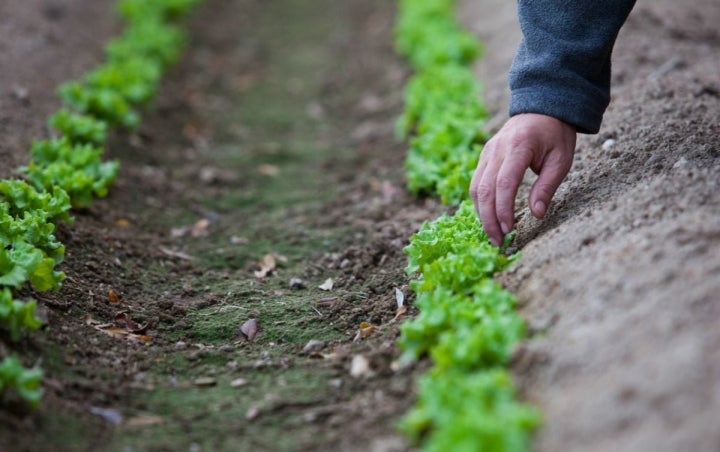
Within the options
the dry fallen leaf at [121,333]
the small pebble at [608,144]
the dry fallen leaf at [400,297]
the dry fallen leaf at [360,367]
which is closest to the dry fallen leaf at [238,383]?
the dry fallen leaf at [360,367]

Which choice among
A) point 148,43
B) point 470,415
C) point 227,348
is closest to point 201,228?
point 227,348

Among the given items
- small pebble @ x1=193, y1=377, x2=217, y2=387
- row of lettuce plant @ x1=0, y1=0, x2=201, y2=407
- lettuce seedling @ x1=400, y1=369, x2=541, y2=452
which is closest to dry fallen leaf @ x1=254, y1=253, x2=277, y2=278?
row of lettuce plant @ x1=0, y1=0, x2=201, y2=407

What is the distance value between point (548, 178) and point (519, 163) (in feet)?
0.67

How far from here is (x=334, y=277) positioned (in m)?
4.42

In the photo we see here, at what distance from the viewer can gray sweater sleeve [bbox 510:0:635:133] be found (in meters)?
→ 3.24

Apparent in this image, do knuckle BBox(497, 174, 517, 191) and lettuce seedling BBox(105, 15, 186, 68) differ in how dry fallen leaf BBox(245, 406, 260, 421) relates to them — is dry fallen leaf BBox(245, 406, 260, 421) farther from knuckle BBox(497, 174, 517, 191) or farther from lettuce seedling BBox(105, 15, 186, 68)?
lettuce seedling BBox(105, 15, 186, 68)

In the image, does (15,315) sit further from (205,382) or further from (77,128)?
(77,128)

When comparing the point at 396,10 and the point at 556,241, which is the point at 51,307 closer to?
the point at 556,241

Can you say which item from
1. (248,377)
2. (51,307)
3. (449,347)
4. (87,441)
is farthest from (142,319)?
(449,347)

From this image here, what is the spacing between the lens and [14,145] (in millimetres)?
5230

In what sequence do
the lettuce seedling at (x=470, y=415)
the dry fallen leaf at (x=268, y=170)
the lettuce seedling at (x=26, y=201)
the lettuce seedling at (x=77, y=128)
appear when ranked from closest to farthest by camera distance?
the lettuce seedling at (x=470, y=415)
the lettuce seedling at (x=26, y=201)
the lettuce seedling at (x=77, y=128)
the dry fallen leaf at (x=268, y=170)

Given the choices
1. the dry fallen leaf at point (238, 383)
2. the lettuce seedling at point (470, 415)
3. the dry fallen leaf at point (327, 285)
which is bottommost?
the lettuce seedling at point (470, 415)

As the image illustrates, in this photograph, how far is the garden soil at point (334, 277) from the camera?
248cm

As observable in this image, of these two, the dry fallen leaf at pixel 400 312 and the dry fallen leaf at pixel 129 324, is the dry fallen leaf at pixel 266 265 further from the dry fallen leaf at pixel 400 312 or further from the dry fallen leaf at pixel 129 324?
the dry fallen leaf at pixel 400 312
